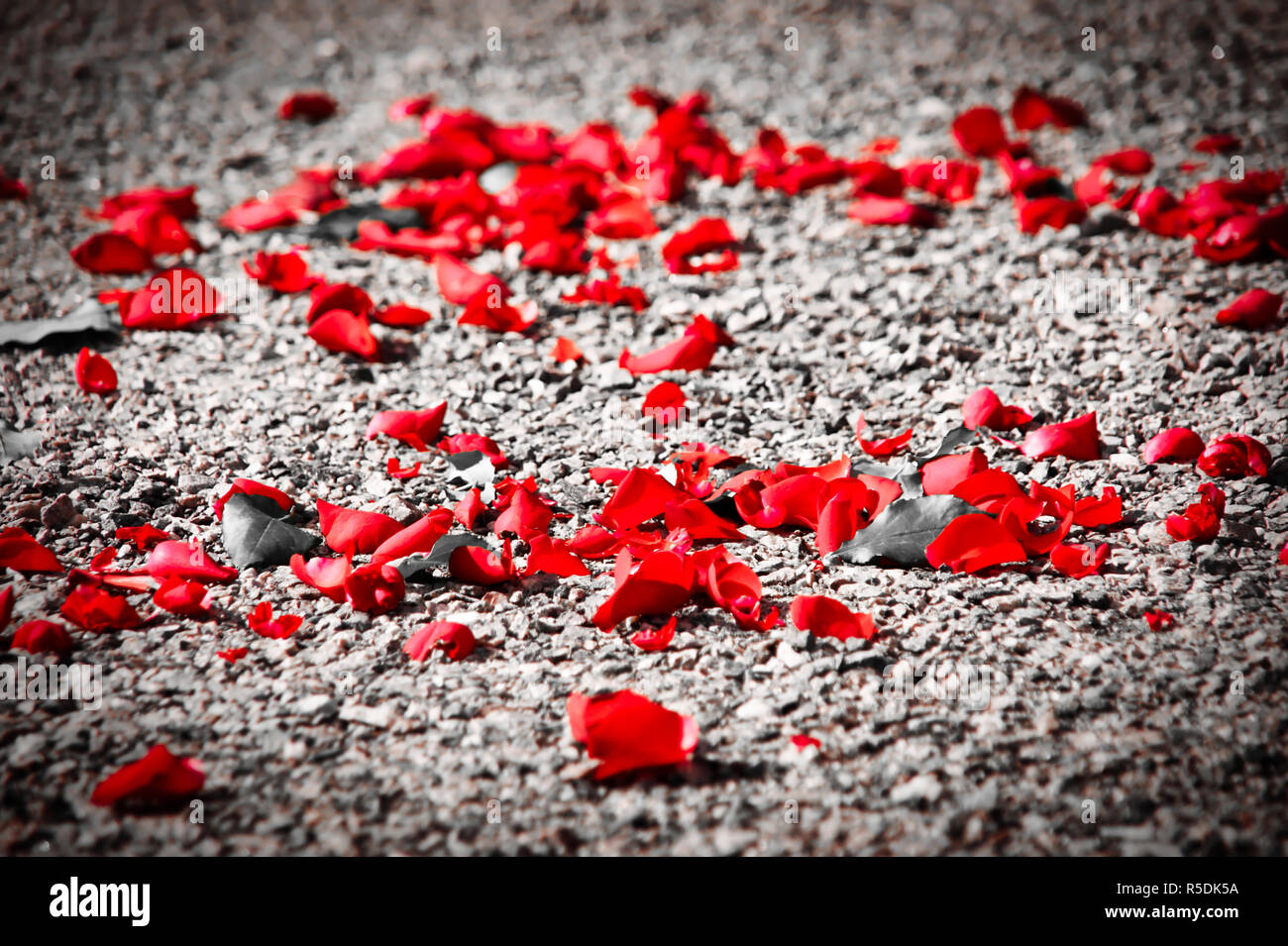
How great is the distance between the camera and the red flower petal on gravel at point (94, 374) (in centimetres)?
255

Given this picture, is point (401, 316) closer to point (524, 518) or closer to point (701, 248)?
point (701, 248)

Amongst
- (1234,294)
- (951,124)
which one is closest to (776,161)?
(951,124)

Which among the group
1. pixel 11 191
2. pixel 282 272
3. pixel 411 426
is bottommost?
pixel 411 426

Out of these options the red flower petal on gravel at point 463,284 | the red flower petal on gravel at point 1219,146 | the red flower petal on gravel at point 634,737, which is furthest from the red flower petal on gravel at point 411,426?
the red flower petal on gravel at point 1219,146

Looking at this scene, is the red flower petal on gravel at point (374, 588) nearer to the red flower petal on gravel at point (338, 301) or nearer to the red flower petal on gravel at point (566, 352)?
the red flower petal on gravel at point (566, 352)

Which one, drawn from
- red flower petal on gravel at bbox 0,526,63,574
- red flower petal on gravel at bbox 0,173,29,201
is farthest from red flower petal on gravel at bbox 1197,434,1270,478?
red flower petal on gravel at bbox 0,173,29,201

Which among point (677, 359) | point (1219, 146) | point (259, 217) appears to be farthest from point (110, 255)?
point (1219, 146)

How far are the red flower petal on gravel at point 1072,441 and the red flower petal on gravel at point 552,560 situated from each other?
3.52 ft

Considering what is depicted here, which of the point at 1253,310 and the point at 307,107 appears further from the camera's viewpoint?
the point at 307,107

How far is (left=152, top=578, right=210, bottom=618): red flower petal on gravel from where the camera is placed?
1.85 m

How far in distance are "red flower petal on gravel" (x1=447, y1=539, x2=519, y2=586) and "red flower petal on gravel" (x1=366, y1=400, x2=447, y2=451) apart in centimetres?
53

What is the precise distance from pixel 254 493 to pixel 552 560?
678 mm

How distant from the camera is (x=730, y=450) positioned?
239 cm
